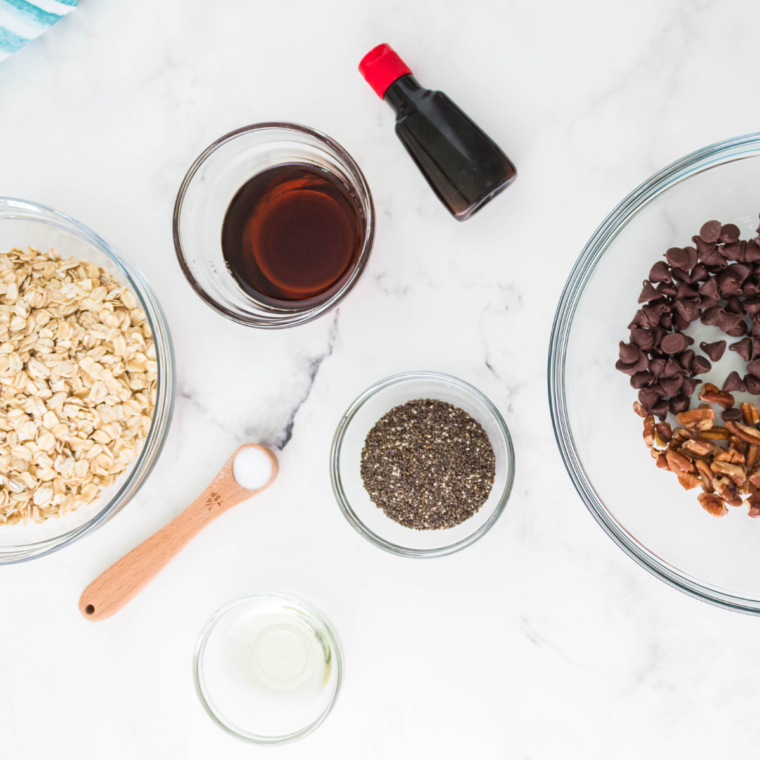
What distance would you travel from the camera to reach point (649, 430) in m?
1.00

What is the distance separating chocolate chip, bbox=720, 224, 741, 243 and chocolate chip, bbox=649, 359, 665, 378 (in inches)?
8.5

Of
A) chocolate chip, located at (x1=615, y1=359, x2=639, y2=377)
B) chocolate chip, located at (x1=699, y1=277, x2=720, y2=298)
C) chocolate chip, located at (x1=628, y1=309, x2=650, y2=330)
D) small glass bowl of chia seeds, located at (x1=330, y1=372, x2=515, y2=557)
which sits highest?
chocolate chip, located at (x1=699, y1=277, x2=720, y2=298)

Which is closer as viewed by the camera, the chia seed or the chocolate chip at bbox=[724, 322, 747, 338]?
the chocolate chip at bbox=[724, 322, 747, 338]

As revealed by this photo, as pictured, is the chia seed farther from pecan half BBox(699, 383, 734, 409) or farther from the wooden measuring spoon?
pecan half BBox(699, 383, 734, 409)

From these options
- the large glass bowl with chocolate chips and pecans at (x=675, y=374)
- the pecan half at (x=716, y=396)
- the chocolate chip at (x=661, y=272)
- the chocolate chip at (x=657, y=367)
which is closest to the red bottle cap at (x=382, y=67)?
the large glass bowl with chocolate chips and pecans at (x=675, y=374)

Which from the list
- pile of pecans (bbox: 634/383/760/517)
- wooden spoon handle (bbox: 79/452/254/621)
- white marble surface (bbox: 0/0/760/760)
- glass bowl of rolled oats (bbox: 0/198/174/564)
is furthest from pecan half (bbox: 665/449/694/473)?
glass bowl of rolled oats (bbox: 0/198/174/564)

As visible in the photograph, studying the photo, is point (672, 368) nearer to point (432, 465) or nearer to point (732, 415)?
point (732, 415)

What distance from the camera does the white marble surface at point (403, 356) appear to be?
109 cm

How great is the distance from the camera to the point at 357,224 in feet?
3.55

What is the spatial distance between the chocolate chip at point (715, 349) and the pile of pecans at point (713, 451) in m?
0.05

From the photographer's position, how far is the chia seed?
3.67 ft

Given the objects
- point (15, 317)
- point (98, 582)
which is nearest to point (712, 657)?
point (98, 582)

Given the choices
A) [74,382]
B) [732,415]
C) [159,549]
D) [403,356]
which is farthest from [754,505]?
[74,382]

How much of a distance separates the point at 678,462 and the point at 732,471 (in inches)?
3.1
